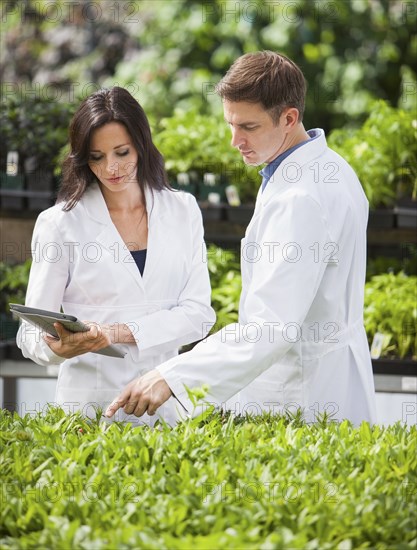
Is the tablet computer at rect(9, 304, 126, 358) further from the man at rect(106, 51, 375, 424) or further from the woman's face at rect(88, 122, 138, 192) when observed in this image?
the woman's face at rect(88, 122, 138, 192)

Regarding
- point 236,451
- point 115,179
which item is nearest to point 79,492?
point 236,451

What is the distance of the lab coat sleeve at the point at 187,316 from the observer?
105 inches

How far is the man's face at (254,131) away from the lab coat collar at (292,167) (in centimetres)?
5

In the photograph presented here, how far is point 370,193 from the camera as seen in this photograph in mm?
4387

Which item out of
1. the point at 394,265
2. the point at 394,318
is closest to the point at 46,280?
the point at 394,318

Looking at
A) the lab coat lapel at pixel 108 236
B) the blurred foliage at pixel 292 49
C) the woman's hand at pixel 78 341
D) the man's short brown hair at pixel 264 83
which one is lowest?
the woman's hand at pixel 78 341

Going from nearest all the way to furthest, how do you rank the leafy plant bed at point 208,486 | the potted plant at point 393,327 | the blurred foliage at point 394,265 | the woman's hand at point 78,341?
the leafy plant bed at point 208,486 → the woman's hand at point 78,341 → the potted plant at point 393,327 → the blurred foliage at point 394,265

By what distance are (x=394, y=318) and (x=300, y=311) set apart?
1933 mm

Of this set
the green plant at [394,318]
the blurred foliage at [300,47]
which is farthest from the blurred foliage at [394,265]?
the blurred foliage at [300,47]

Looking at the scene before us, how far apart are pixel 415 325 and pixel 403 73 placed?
16.5ft

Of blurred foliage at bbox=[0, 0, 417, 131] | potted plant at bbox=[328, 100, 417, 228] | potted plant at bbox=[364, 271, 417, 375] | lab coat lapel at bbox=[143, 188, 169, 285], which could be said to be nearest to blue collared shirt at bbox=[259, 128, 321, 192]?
lab coat lapel at bbox=[143, 188, 169, 285]

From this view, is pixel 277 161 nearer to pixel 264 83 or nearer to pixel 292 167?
pixel 292 167

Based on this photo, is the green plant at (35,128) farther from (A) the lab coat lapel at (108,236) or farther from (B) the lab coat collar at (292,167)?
(B) the lab coat collar at (292,167)

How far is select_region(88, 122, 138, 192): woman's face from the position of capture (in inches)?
107
